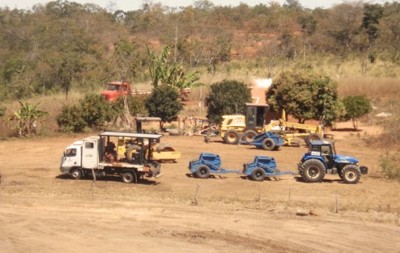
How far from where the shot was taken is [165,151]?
2756cm

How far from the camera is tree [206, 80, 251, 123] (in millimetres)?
39312

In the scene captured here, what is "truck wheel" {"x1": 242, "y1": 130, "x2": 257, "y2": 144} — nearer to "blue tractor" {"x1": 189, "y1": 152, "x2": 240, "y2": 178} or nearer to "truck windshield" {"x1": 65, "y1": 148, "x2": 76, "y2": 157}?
"blue tractor" {"x1": 189, "y1": 152, "x2": 240, "y2": 178}

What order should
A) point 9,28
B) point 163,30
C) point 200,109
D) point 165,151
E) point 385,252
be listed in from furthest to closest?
point 163,30
point 9,28
point 200,109
point 165,151
point 385,252

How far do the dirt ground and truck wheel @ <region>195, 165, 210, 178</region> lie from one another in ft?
1.22

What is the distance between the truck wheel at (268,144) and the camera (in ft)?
102

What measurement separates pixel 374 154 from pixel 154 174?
12.5 metres

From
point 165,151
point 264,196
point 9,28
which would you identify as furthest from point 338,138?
point 9,28

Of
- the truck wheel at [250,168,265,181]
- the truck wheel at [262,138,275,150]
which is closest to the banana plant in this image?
the truck wheel at [262,138,275,150]

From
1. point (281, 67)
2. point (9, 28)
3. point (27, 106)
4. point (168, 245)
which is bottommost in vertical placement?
point (168, 245)

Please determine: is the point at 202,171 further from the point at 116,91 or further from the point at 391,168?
the point at 116,91

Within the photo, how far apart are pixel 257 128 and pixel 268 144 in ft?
8.56

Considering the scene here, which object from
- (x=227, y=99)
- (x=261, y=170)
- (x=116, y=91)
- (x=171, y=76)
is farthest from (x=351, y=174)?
(x=116, y=91)

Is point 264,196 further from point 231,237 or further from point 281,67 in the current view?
point 281,67

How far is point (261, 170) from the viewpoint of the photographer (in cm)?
2394
